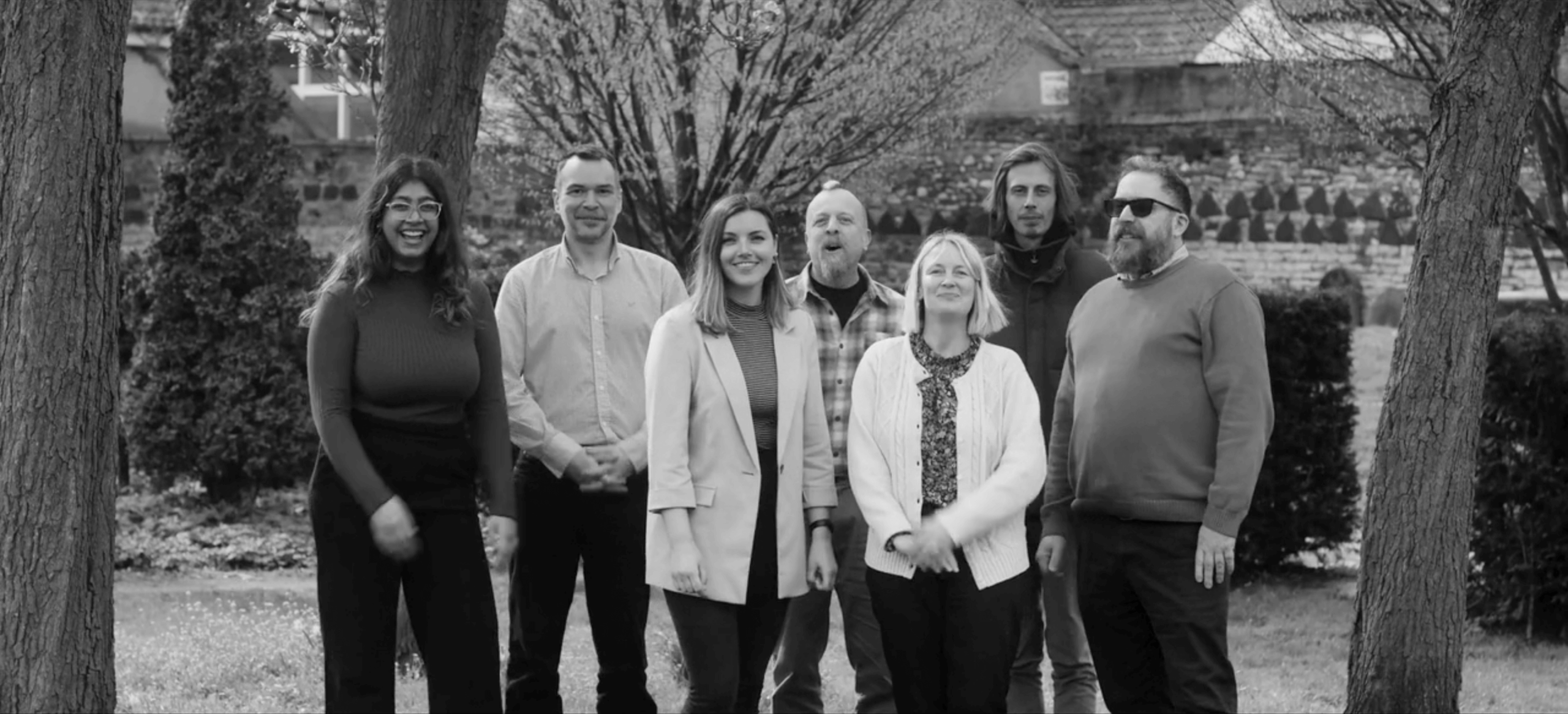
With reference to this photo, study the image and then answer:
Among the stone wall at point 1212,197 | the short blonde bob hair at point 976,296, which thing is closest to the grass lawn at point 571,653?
the short blonde bob hair at point 976,296

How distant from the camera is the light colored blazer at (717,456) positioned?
190 inches

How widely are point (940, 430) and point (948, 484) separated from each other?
0.16m

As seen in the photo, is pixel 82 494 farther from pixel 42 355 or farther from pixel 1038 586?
pixel 1038 586

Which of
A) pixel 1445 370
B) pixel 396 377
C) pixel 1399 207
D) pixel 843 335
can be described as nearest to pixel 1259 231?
pixel 1399 207

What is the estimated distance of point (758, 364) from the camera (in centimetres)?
503

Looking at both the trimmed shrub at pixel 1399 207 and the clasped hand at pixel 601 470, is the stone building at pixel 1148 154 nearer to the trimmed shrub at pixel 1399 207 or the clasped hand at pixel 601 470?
the trimmed shrub at pixel 1399 207

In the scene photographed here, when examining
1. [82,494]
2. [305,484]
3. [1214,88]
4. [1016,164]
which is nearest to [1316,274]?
[1214,88]

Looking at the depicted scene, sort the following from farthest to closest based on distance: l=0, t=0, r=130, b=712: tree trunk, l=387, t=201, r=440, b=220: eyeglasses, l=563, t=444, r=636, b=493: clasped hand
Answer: l=563, t=444, r=636, b=493: clasped hand < l=387, t=201, r=440, b=220: eyeglasses < l=0, t=0, r=130, b=712: tree trunk

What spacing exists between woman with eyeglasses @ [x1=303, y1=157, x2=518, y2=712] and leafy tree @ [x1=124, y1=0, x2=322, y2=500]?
27.8ft

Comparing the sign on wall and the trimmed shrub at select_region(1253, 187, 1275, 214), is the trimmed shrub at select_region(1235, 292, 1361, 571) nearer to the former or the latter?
the trimmed shrub at select_region(1253, 187, 1275, 214)

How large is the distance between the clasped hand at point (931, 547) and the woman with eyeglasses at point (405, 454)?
3.69 ft

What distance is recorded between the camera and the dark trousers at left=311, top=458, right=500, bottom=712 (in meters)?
4.62

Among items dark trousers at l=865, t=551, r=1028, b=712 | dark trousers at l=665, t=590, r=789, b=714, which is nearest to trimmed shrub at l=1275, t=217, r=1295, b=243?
dark trousers at l=865, t=551, r=1028, b=712

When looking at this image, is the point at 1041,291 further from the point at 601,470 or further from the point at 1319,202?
the point at 1319,202
